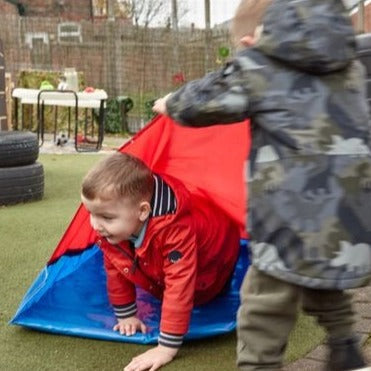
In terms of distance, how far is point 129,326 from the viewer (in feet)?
8.89

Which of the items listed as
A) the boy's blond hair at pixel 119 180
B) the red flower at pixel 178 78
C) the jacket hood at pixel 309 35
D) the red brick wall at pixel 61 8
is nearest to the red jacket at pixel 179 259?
the boy's blond hair at pixel 119 180

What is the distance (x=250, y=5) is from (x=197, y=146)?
1063mm

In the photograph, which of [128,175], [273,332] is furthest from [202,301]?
[273,332]

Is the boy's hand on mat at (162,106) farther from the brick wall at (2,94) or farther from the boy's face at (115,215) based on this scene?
the brick wall at (2,94)

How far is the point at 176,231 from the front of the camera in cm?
249

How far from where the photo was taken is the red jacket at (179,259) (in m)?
2.47

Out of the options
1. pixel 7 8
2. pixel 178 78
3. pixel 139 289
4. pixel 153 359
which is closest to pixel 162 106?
pixel 153 359

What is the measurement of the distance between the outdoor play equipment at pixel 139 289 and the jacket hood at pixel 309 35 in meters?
1.02

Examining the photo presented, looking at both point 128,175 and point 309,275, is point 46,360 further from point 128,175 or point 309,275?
point 309,275

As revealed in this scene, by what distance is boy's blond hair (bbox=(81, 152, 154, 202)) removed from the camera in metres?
2.39

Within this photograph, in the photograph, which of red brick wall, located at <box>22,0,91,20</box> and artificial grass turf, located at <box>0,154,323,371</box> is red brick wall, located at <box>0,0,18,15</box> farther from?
artificial grass turf, located at <box>0,154,323,371</box>

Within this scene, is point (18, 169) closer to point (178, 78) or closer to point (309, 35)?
point (309, 35)

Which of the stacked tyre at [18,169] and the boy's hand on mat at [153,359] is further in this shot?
the stacked tyre at [18,169]

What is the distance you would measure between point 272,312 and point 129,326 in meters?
0.99
